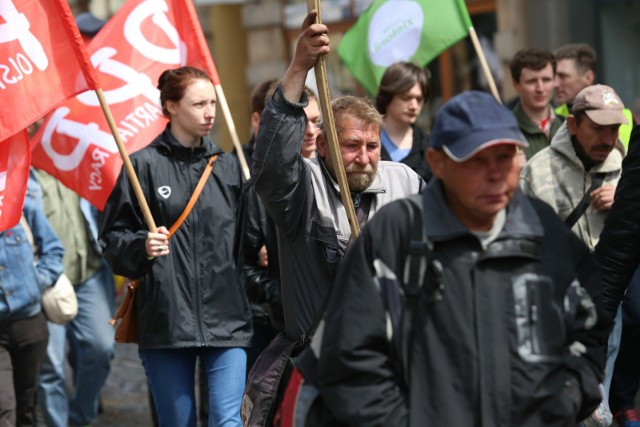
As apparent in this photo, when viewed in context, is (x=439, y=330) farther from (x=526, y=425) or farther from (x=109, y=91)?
(x=109, y=91)

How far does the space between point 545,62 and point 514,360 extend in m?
4.82

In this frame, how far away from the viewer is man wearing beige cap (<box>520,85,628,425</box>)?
6.04 metres

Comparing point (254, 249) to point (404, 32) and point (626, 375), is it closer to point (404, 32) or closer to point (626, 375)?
point (626, 375)

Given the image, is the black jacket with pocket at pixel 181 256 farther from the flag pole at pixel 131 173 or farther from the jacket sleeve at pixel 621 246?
the jacket sleeve at pixel 621 246

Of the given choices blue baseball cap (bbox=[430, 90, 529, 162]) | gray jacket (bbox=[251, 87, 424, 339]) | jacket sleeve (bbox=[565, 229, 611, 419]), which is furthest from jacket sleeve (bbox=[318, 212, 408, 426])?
gray jacket (bbox=[251, 87, 424, 339])

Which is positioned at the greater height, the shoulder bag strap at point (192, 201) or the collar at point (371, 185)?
the collar at point (371, 185)

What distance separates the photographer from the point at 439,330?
11.1 ft

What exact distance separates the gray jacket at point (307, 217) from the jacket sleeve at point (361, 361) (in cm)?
104

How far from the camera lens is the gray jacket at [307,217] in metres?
4.48

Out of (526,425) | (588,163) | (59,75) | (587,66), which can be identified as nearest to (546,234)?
(526,425)

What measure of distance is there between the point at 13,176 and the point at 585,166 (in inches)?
106

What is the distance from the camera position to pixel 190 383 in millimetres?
6027

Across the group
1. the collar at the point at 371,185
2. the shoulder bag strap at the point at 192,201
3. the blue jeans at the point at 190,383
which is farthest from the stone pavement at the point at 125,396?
the collar at the point at 371,185

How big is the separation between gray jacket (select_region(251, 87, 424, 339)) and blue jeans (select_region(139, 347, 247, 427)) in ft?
4.28
